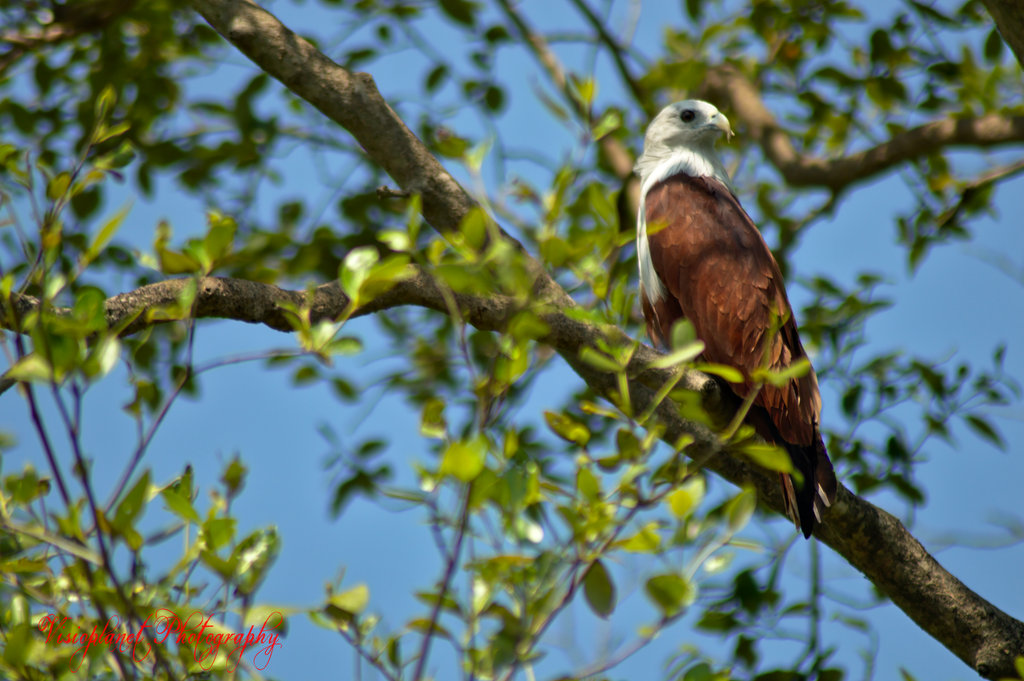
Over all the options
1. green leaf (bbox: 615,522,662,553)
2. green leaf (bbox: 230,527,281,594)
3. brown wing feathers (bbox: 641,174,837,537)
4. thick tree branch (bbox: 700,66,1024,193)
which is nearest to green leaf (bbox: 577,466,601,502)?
green leaf (bbox: 615,522,662,553)

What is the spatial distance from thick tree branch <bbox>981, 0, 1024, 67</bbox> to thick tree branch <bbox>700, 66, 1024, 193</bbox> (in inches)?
48.2

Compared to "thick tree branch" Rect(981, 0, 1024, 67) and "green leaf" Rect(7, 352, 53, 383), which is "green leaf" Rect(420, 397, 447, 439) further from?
"thick tree branch" Rect(981, 0, 1024, 67)

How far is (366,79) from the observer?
2.61m

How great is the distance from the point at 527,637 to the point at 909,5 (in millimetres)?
3932

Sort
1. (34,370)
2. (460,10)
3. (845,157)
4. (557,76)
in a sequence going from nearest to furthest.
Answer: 1. (34,370)
2. (460,10)
3. (845,157)
4. (557,76)

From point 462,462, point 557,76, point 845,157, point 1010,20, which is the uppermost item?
point 557,76

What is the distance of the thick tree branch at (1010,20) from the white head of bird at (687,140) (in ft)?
5.49

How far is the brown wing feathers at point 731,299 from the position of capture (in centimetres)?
298

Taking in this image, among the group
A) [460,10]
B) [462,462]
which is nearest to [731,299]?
[460,10]

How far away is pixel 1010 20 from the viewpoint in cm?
250

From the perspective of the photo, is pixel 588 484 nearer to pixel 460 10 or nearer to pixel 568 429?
pixel 568 429

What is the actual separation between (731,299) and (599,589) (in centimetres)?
221

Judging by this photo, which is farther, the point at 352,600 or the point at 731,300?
the point at 731,300

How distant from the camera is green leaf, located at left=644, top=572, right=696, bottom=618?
1.17 metres
